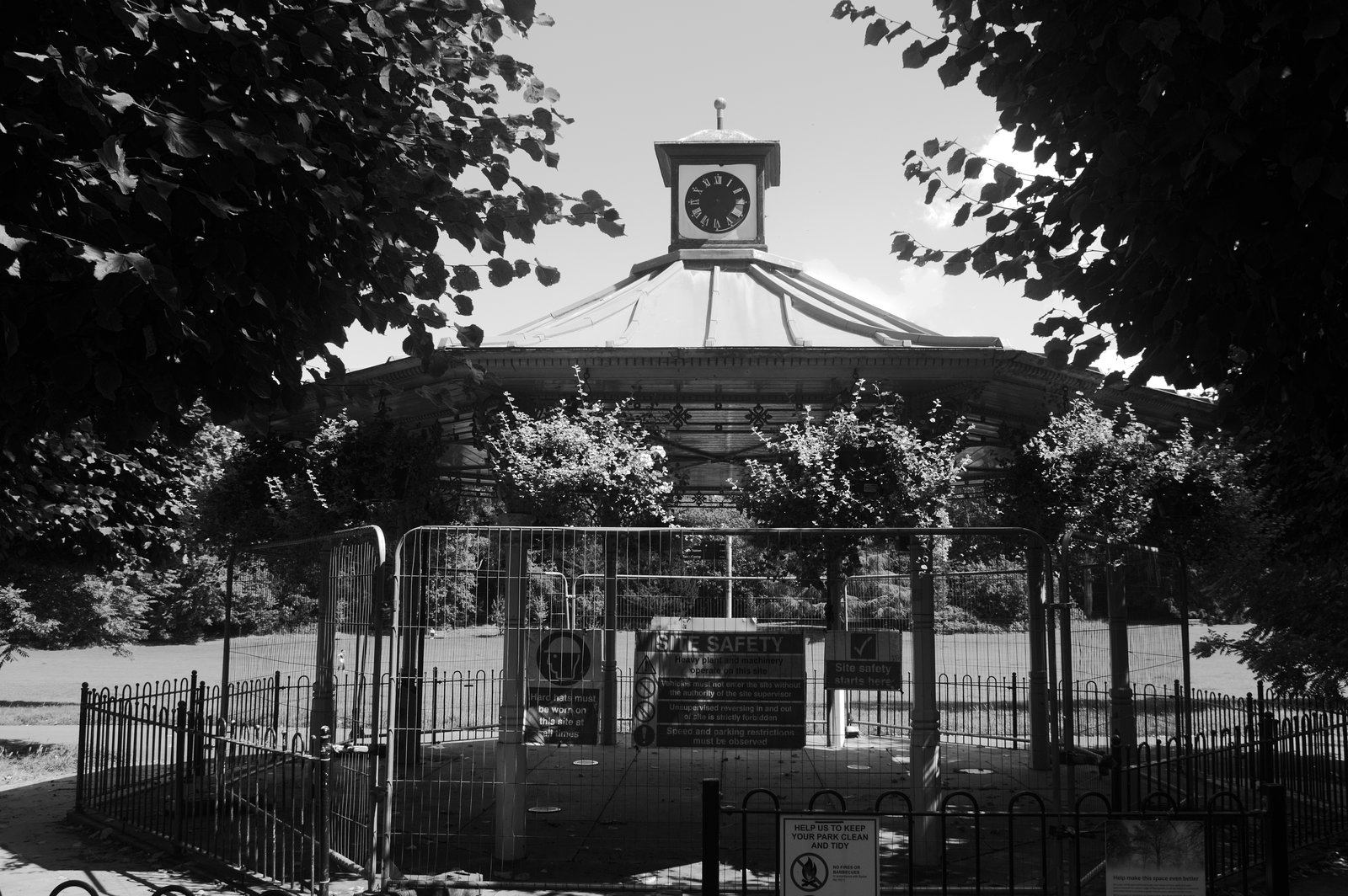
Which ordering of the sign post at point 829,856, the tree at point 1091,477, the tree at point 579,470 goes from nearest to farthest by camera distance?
the sign post at point 829,856, the tree at point 579,470, the tree at point 1091,477

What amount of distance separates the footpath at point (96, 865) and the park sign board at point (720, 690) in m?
1.75

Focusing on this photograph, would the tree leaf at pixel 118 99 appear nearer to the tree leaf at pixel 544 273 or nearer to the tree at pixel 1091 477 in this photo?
the tree leaf at pixel 544 273

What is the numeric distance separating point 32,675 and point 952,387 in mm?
37680

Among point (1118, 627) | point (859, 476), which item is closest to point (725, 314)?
point (859, 476)

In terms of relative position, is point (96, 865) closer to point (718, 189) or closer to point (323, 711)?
point (323, 711)

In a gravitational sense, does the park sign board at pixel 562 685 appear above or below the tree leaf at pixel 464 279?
below

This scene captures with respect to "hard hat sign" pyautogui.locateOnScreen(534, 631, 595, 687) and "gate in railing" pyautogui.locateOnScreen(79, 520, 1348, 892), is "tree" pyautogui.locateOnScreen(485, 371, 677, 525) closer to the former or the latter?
"gate in railing" pyautogui.locateOnScreen(79, 520, 1348, 892)

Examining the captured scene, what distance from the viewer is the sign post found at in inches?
236

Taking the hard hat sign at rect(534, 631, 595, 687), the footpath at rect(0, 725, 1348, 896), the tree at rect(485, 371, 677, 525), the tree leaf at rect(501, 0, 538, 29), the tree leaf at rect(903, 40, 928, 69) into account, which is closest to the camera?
the tree leaf at rect(501, 0, 538, 29)

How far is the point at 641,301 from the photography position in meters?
15.4

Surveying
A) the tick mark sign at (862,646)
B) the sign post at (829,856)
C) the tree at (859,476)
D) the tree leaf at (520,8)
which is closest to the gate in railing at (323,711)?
the tick mark sign at (862,646)

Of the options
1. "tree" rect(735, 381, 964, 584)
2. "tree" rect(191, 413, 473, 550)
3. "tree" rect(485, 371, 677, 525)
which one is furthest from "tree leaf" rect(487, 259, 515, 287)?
"tree" rect(191, 413, 473, 550)

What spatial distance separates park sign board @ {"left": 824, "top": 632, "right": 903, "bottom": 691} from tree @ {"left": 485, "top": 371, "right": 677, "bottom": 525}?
4.52m

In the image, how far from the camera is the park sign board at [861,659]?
29.2ft
